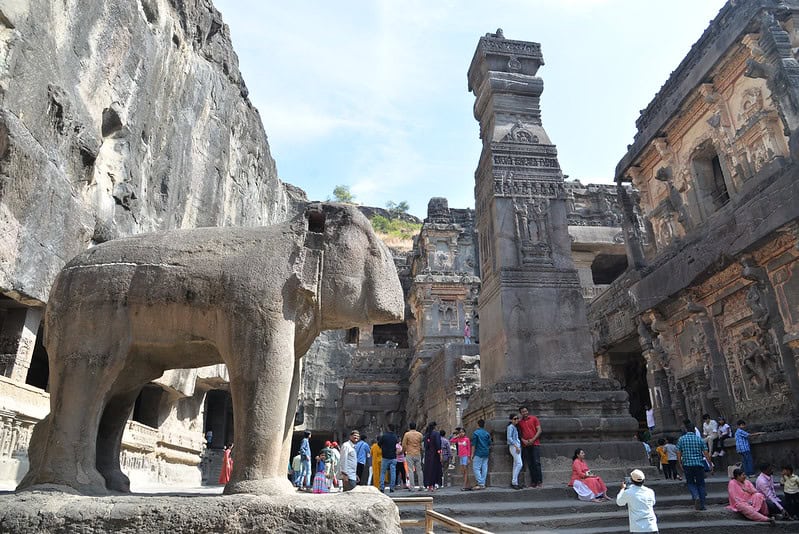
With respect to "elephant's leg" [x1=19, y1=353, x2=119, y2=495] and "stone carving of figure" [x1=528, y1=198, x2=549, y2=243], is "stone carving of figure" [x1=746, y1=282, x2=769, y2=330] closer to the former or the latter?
"stone carving of figure" [x1=528, y1=198, x2=549, y2=243]

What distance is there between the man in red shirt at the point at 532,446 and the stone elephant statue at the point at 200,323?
12.8ft

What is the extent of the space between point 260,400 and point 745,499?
5.63 metres

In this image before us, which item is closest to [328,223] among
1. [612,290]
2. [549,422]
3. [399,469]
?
[549,422]

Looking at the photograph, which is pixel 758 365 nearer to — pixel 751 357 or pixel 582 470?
pixel 751 357

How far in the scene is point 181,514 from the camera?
2285mm

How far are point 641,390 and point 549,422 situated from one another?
1142cm

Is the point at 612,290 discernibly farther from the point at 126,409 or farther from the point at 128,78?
the point at 126,409

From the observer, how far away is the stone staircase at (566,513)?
500cm

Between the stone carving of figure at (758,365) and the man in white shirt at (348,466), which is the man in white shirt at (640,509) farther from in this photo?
the stone carving of figure at (758,365)

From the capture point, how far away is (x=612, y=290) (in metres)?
15.9

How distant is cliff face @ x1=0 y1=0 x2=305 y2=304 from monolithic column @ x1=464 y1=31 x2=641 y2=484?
6.57 metres

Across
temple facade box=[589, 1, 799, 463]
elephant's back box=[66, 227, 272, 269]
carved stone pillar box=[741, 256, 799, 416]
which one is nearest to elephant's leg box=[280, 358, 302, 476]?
elephant's back box=[66, 227, 272, 269]

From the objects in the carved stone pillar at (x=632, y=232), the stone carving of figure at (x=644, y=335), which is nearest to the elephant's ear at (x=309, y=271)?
the stone carving of figure at (x=644, y=335)

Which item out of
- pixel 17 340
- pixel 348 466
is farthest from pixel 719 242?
pixel 17 340
